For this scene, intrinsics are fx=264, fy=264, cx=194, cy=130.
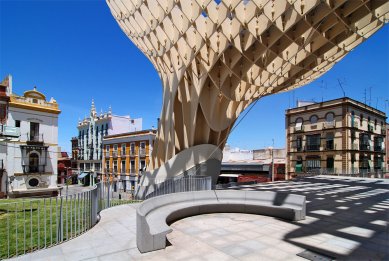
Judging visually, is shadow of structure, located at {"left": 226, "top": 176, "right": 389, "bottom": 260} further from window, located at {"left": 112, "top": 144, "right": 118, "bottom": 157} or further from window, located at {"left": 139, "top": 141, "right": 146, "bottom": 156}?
window, located at {"left": 112, "top": 144, "right": 118, "bottom": 157}

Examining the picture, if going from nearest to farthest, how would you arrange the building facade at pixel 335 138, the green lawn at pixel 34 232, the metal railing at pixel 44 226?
the green lawn at pixel 34 232 < the metal railing at pixel 44 226 < the building facade at pixel 335 138

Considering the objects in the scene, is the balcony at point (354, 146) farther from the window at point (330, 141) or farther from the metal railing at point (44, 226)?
the metal railing at point (44, 226)

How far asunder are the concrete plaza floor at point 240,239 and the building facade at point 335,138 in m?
30.5

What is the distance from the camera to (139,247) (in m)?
5.99

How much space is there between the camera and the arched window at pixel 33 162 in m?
32.0

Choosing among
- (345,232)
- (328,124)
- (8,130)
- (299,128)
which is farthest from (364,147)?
(8,130)

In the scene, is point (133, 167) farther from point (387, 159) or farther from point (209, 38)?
point (387, 159)

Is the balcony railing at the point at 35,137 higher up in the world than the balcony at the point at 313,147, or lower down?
higher up

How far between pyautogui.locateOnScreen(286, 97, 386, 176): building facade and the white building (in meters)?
36.4

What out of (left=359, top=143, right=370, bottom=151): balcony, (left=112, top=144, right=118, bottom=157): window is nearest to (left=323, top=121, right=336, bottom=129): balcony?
(left=359, top=143, right=370, bottom=151): balcony

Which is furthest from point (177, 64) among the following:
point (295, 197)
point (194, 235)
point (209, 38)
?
point (194, 235)

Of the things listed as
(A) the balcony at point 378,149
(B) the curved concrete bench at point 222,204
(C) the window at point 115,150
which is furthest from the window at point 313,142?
(C) the window at point 115,150

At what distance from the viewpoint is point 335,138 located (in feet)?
129

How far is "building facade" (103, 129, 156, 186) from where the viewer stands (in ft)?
154
